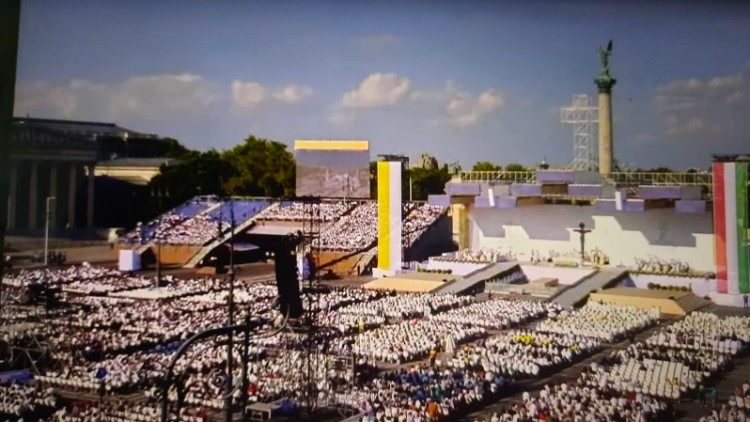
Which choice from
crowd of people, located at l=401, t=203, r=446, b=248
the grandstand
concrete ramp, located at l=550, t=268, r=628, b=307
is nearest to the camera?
concrete ramp, located at l=550, t=268, r=628, b=307

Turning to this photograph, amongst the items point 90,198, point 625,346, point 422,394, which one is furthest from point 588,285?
point 90,198

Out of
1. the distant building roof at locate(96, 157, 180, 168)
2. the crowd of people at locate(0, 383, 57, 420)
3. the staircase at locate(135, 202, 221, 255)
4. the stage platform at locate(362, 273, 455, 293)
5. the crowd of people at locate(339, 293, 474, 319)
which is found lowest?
the crowd of people at locate(0, 383, 57, 420)

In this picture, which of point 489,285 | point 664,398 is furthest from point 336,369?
point 489,285

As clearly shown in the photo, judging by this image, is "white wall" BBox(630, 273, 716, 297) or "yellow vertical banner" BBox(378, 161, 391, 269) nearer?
"white wall" BBox(630, 273, 716, 297)

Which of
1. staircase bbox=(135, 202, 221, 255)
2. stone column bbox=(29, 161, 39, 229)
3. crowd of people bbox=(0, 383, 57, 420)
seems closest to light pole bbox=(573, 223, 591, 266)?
staircase bbox=(135, 202, 221, 255)

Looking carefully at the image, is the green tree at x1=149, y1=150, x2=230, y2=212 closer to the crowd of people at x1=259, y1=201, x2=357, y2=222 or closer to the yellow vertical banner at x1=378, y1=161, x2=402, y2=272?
the crowd of people at x1=259, y1=201, x2=357, y2=222

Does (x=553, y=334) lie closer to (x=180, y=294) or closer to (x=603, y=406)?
(x=603, y=406)

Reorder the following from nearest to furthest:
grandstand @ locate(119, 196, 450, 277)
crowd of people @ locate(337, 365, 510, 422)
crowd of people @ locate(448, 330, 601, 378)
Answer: crowd of people @ locate(337, 365, 510, 422)
crowd of people @ locate(448, 330, 601, 378)
grandstand @ locate(119, 196, 450, 277)
